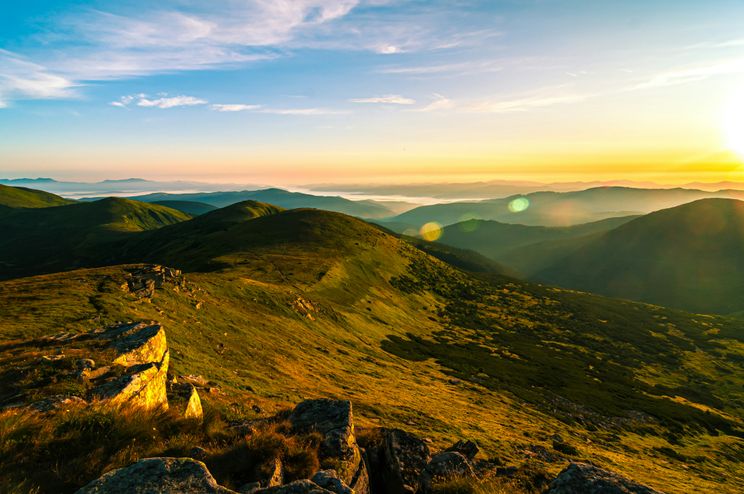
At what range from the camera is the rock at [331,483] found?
9272 mm

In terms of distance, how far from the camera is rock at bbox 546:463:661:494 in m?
9.47

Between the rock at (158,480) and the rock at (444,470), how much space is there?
7324 mm

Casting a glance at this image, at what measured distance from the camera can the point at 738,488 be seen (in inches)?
1784

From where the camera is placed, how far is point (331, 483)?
9586 mm

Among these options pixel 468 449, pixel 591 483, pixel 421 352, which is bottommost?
pixel 421 352

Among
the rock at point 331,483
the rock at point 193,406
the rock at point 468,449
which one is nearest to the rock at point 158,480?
the rock at point 331,483

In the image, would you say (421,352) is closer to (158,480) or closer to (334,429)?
(334,429)

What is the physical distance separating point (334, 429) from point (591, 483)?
8.26 m

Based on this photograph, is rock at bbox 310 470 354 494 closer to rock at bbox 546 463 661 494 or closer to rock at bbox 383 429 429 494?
rock at bbox 383 429 429 494

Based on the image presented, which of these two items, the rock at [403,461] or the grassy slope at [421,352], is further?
the grassy slope at [421,352]

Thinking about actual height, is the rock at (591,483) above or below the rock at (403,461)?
above

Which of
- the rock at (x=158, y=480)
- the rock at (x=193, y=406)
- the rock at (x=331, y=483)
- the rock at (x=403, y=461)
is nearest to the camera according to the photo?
the rock at (x=158, y=480)

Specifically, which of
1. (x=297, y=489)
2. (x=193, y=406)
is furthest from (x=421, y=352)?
(x=297, y=489)

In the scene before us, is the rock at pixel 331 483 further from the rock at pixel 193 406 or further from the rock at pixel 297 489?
the rock at pixel 193 406
